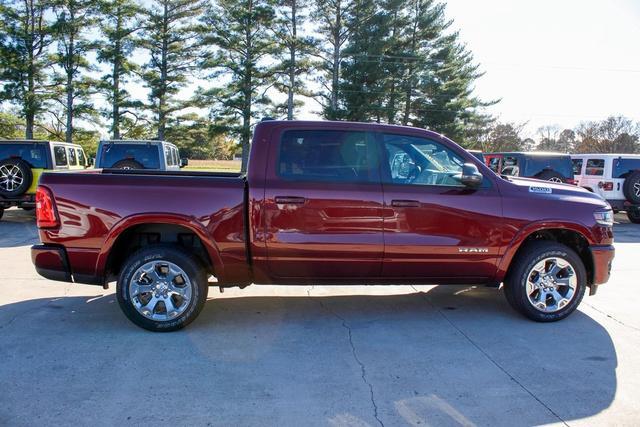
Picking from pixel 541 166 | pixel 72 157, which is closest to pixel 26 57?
pixel 72 157

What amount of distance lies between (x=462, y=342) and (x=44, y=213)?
3.92 metres

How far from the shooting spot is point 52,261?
14.0 feet

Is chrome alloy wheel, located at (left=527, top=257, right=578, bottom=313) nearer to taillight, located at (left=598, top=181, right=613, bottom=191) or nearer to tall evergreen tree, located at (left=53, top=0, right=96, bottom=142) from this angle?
taillight, located at (left=598, top=181, right=613, bottom=191)

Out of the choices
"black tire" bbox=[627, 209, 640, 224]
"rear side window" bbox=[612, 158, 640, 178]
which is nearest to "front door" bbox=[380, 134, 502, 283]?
"rear side window" bbox=[612, 158, 640, 178]

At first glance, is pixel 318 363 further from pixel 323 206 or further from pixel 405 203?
pixel 405 203

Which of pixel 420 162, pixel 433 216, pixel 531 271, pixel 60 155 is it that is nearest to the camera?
pixel 433 216

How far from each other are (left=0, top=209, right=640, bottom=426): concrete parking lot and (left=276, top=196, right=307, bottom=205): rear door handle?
121cm

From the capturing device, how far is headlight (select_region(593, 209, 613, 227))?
4.75 m

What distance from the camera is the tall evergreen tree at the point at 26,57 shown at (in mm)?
29281

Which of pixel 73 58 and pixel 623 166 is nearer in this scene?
pixel 623 166

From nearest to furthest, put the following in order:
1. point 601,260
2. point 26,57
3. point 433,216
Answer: point 433,216 → point 601,260 → point 26,57

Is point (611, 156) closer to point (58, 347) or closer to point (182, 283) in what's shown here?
point (182, 283)

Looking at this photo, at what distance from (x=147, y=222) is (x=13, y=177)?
834 centimetres

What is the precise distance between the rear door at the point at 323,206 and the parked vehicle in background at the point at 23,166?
831 cm
